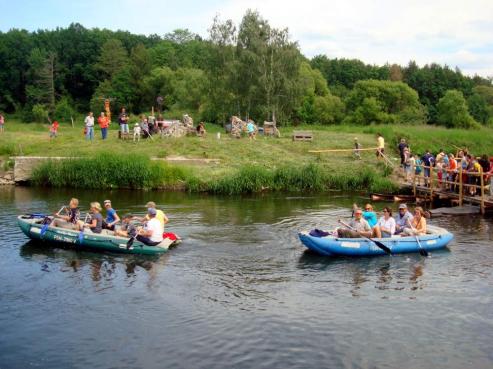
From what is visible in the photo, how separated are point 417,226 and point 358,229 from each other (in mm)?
2141

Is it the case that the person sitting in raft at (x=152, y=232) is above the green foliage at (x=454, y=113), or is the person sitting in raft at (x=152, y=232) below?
below

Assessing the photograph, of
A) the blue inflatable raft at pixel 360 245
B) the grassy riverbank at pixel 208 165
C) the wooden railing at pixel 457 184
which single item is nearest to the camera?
the blue inflatable raft at pixel 360 245

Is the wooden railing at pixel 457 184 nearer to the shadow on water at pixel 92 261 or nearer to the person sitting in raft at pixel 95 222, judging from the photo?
the shadow on water at pixel 92 261

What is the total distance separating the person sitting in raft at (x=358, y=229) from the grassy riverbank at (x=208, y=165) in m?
12.5

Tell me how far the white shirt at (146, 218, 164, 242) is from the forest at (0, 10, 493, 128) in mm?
25703

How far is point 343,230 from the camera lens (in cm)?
1748

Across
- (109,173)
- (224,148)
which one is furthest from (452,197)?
(109,173)

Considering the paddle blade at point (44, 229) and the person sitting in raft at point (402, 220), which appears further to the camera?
the person sitting in raft at point (402, 220)

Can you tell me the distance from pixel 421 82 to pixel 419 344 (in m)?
70.7

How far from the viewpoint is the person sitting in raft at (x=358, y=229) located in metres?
17.4

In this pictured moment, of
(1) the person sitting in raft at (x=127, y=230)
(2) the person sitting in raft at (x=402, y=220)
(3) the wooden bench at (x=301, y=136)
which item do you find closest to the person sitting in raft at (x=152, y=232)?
(1) the person sitting in raft at (x=127, y=230)

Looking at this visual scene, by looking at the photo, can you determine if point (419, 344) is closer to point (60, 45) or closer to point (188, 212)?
point (188, 212)

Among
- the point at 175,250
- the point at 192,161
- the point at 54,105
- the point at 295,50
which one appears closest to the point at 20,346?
the point at 175,250

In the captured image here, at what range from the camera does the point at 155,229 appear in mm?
17531
